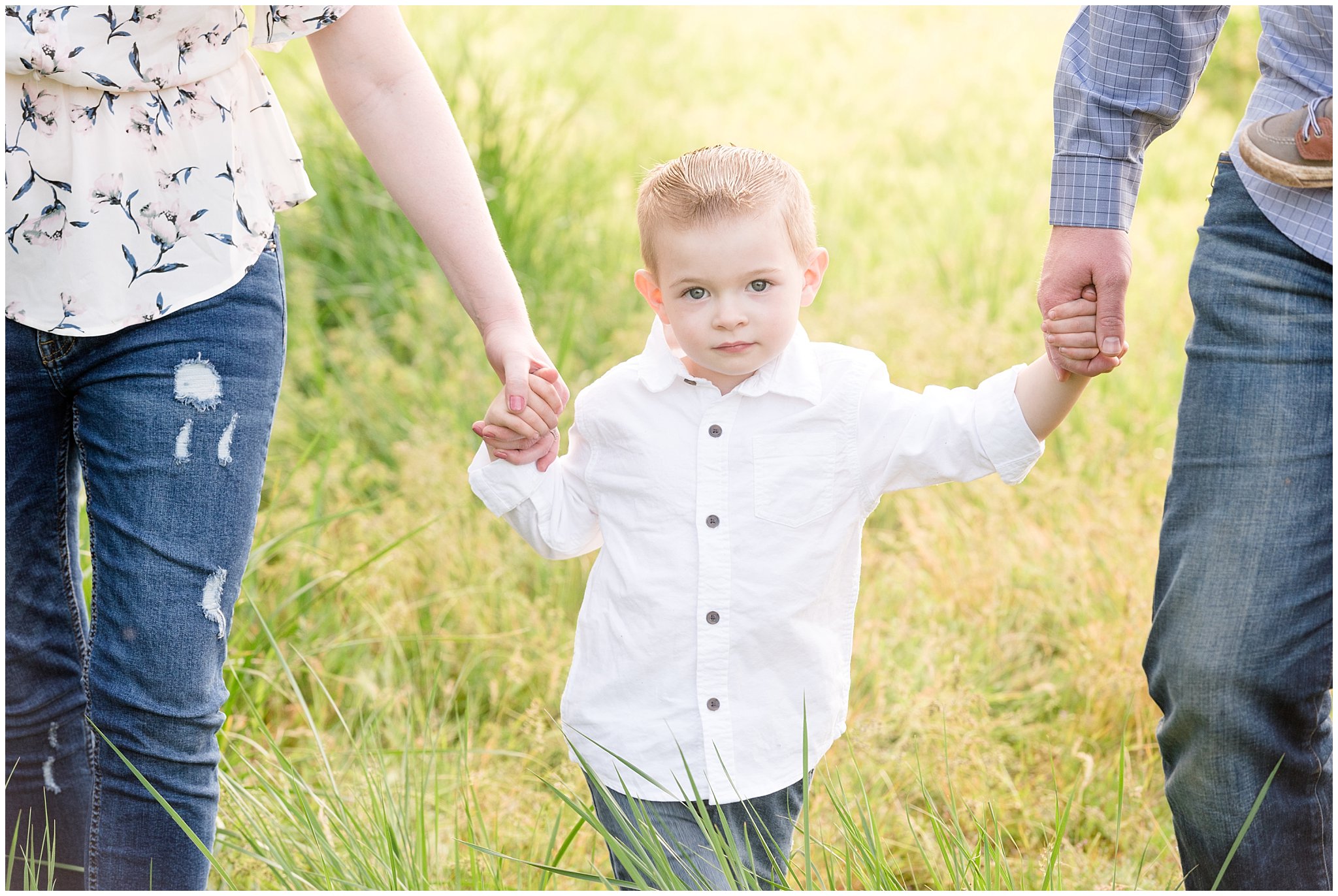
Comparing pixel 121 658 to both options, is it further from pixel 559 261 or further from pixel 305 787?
pixel 559 261

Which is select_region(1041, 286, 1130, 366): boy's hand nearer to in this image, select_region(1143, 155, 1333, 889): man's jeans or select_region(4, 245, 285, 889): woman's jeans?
select_region(1143, 155, 1333, 889): man's jeans

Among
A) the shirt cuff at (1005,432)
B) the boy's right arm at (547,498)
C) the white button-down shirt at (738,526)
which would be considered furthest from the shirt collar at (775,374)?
the shirt cuff at (1005,432)

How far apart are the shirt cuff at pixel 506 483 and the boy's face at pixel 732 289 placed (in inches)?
10.9

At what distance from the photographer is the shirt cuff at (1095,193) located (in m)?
1.71

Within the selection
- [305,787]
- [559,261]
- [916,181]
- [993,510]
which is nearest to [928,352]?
[993,510]

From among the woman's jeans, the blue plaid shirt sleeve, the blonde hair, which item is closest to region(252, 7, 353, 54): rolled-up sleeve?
the woman's jeans

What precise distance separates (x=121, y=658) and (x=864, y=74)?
6.27m

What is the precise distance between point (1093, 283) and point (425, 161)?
2.95 feet

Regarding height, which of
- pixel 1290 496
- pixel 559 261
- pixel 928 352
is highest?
pixel 559 261

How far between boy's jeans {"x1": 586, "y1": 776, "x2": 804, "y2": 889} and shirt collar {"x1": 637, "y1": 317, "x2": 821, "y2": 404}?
53cm

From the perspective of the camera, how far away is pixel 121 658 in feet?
5.29

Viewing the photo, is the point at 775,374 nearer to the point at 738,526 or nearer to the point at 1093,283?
the point at 738,526

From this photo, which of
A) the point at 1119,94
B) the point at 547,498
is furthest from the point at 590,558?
the point at 1119,94

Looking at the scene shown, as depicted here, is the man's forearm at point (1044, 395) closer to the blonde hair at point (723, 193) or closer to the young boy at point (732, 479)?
the young boy at point (732, 479)
